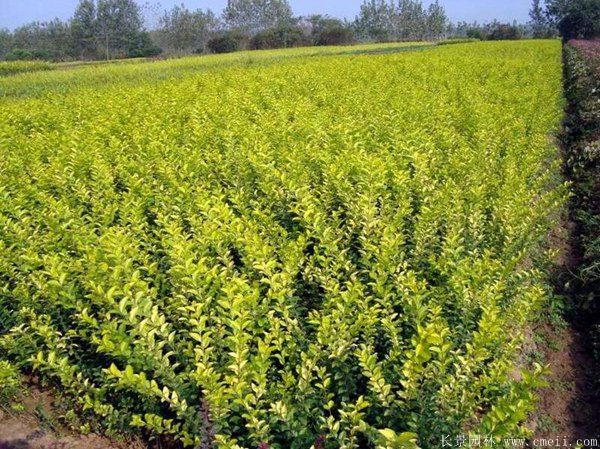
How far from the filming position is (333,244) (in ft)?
11.2

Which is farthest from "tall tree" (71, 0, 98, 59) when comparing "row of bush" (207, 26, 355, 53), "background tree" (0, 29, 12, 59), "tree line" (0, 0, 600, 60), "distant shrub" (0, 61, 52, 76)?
"distant shrub" (0, 61, 52, 76)

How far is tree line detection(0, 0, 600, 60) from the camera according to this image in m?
57.0

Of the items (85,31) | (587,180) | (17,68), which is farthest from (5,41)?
(587,180)

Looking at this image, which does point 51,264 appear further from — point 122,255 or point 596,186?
point 596,186

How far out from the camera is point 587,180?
7.86 metres

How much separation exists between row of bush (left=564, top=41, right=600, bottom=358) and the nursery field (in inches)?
22.2

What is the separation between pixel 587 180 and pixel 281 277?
22.7 ft

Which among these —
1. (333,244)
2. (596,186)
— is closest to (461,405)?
(333,244)

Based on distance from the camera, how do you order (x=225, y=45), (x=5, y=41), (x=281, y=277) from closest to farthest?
(x=281, y=277), (x=225, y=45), (x=5, y=41)

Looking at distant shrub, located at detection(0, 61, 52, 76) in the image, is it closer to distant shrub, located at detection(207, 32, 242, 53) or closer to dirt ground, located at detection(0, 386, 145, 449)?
distant shrub, located at detection(207, 32, 242, 53)

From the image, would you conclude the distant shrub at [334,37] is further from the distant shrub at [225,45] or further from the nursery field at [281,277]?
the nursery field at [281,277]

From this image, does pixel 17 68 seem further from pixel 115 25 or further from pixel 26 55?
pixel 115 25

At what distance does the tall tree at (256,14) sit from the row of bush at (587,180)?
264 ft

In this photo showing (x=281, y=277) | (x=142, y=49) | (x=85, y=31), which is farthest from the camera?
(x=85, y=31)
